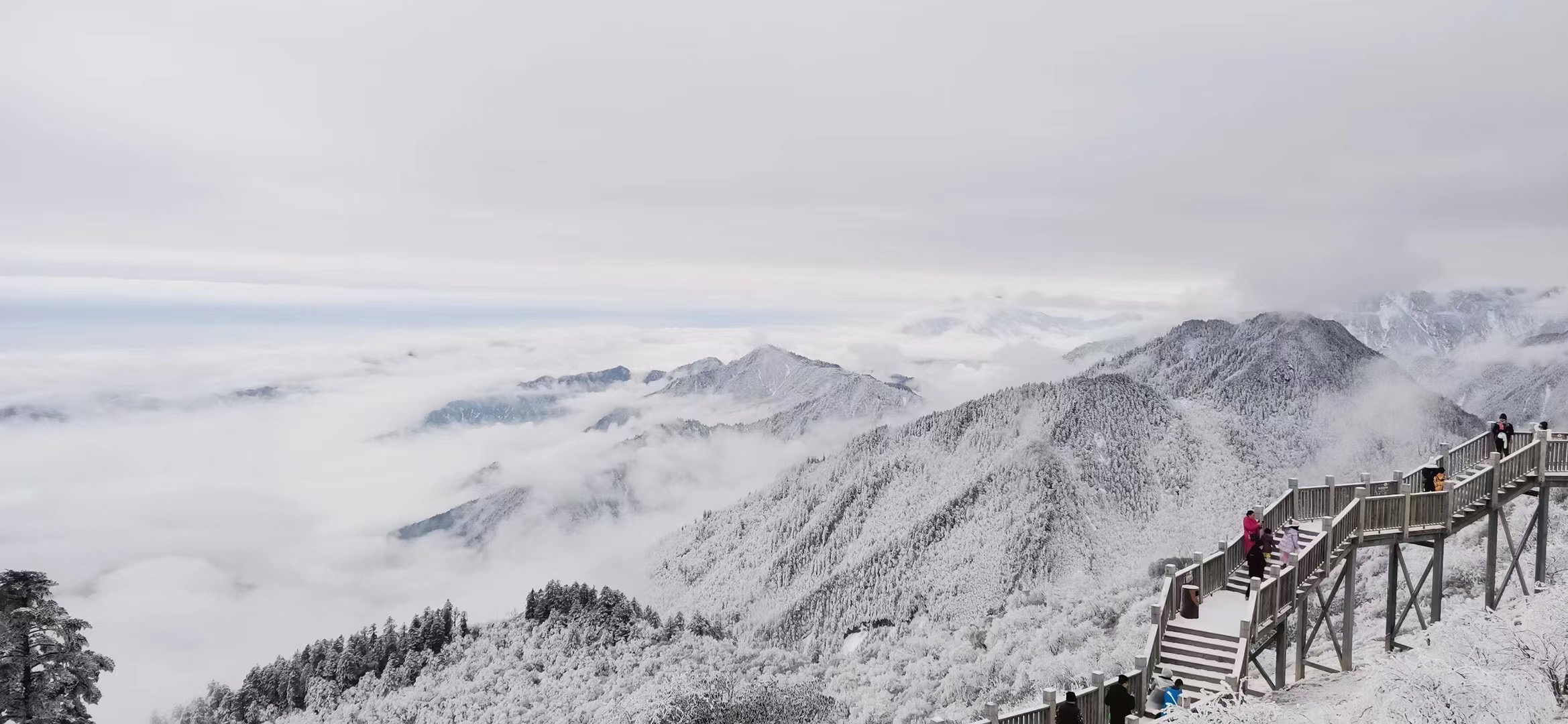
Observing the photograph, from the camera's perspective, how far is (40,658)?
30.0 metres

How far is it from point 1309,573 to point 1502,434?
43.9ft

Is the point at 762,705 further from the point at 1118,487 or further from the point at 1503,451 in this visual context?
the point at 1118,487

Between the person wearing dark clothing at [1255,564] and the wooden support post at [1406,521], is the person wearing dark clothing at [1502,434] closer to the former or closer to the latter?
the wooden support post at [1406,521]

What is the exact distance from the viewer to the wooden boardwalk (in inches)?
766

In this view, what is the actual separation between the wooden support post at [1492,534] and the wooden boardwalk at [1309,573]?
0.05 meters

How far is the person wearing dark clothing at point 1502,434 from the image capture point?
29594 mm

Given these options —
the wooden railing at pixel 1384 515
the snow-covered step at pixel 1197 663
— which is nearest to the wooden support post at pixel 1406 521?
the wooden railing at pixel 1384 515

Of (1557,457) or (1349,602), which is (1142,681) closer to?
(1349,602)

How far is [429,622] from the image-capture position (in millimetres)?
96562

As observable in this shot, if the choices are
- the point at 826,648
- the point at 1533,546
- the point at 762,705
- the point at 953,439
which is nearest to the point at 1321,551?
the point at 1533,546

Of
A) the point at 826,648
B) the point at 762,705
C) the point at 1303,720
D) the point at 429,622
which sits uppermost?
the point at 1303,720

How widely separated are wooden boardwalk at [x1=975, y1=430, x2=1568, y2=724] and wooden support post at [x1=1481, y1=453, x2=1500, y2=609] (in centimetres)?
5

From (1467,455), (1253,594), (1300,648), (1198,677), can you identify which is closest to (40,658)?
(1198,677)

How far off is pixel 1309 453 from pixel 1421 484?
6683 inches
